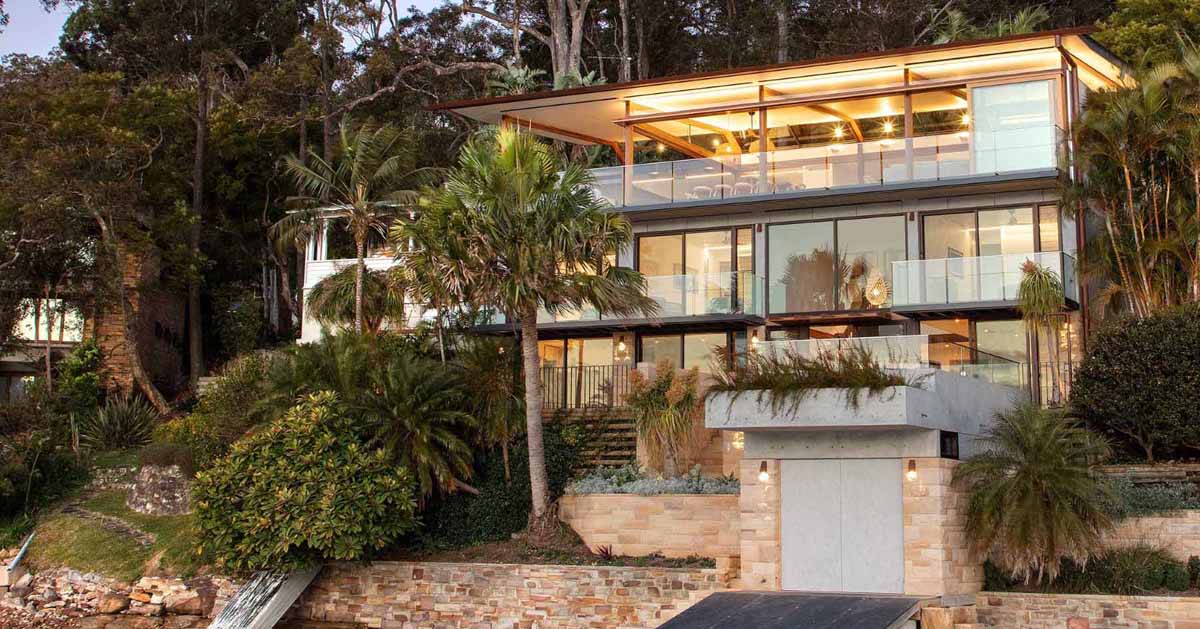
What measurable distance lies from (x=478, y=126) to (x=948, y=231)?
22.2 m

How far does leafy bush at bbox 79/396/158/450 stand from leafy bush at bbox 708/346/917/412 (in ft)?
60.9

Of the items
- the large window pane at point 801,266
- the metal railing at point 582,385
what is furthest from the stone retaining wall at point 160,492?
the large window pane at point 801,266

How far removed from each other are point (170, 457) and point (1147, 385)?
19537 millimetres

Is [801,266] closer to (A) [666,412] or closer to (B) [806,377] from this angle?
(A) [666,412]

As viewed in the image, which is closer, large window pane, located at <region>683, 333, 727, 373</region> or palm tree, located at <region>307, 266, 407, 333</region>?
large window pane, located at <region>683, 333, 727, 373</region>

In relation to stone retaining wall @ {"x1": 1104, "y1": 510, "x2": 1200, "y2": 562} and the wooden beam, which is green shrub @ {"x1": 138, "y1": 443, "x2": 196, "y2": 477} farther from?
stone retaining wall @ {"x1": 1104, "y1": 510, "x2": 1200, "y2": 562}

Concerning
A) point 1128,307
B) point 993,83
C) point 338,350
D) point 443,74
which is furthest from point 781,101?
point 443,74

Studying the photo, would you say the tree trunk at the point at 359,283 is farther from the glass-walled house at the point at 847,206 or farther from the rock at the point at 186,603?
the rock at the point at 186,603

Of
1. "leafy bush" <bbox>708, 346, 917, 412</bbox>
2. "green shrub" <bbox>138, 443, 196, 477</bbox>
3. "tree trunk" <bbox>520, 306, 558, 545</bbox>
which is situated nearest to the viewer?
"leafy bush" <bbox>708, 346, 917, 412</bbox>

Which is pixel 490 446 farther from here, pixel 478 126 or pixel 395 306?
pixel 478 126

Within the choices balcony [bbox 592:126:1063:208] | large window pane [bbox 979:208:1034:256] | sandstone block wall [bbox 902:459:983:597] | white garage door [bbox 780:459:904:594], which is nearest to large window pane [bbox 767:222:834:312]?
balcony [bbox 592:126:1063:208]

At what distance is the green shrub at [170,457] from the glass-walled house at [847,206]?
6.88m

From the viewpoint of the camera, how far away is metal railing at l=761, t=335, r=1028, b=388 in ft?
67.3

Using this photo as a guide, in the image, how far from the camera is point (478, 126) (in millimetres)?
45844
